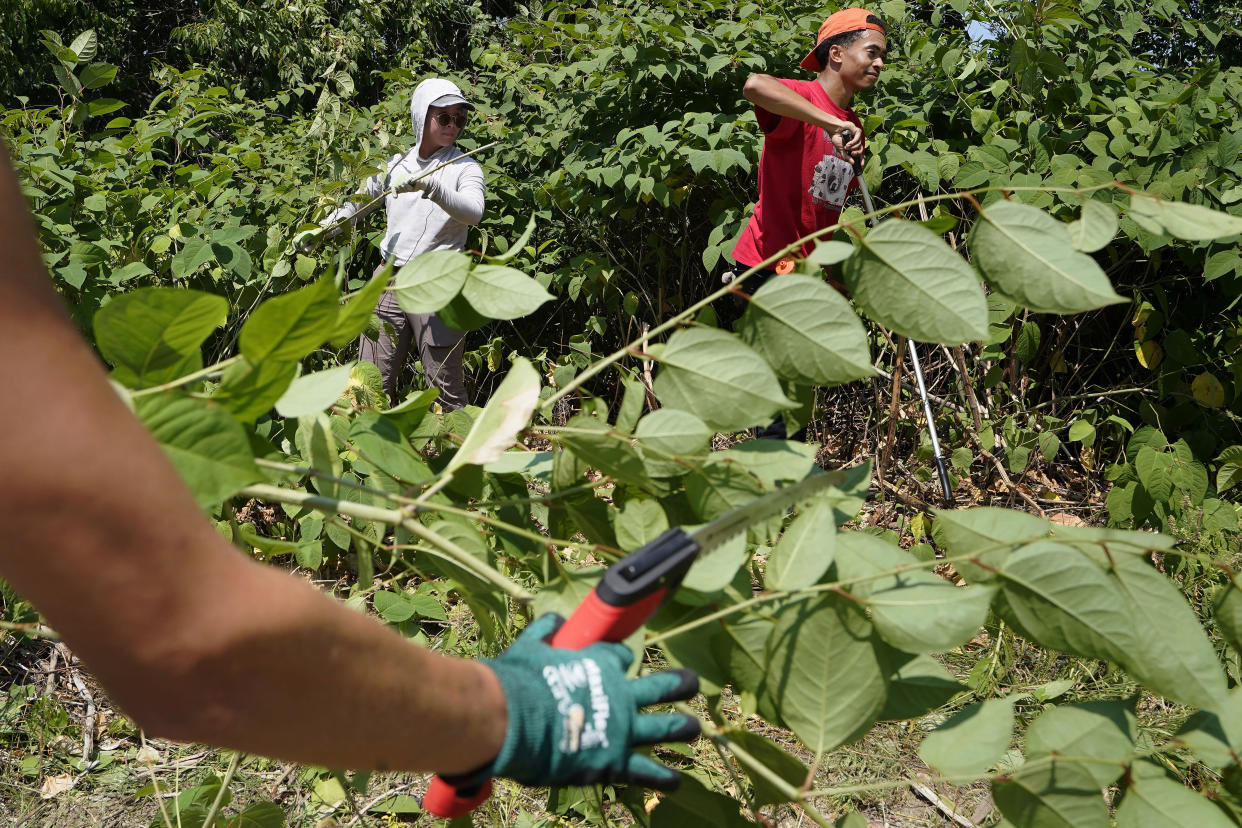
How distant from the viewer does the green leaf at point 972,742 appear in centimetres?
67

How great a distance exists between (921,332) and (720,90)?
3845mm

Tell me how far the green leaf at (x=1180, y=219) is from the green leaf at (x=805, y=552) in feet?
1.14

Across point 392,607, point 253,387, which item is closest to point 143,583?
point 253,387

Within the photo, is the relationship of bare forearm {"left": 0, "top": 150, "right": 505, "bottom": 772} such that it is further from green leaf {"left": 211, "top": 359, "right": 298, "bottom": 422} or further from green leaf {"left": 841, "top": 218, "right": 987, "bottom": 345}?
green leaf {"left": 841, "top": 218, "right": 987, "bottom": 345}

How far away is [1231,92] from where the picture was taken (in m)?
3.41

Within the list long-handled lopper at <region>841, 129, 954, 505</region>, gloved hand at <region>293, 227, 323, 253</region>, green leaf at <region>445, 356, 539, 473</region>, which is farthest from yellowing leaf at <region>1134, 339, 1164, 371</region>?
green leaf at <region>445, 356, 539, 473</region>

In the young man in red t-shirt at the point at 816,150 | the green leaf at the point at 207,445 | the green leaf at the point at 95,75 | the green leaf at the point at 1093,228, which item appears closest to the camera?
the green leaf at the point at 207,445

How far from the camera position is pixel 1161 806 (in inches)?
25.0

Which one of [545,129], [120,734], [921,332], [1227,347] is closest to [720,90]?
[545,129]

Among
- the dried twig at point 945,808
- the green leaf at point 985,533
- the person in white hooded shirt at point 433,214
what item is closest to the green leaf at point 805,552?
the green leaf at point 985,533

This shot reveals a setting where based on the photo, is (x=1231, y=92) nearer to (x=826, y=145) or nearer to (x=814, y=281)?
(x=826, y=145)

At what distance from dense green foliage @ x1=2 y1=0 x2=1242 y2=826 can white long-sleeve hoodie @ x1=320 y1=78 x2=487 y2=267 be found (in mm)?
169

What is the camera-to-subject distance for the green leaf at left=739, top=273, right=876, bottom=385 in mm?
755

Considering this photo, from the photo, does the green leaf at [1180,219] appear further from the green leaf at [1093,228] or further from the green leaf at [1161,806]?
the green leaf at [1161,806]
